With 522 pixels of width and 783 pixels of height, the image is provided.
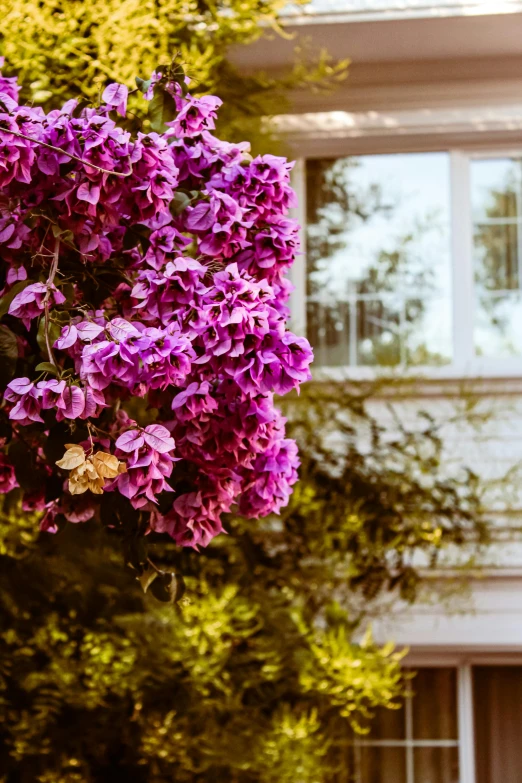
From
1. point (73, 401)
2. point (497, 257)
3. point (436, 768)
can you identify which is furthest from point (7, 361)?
point (497, 257)

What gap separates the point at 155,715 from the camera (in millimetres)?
3520

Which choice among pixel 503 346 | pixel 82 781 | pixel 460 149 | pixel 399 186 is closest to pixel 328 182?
pixel 399 186

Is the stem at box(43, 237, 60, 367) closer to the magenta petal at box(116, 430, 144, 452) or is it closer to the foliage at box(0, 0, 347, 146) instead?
the magenta petal at box(116, 430, 144, 452)

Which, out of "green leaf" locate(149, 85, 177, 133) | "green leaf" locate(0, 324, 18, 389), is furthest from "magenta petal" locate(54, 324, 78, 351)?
"green leaf" locate(149, 85, 177, 133)

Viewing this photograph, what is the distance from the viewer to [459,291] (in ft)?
15.2

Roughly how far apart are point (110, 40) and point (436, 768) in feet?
10.3

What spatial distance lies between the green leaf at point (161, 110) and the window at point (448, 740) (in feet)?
10.1

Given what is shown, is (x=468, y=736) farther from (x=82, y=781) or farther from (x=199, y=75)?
(x=199, y=75)

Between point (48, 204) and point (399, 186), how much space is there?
3303 mm

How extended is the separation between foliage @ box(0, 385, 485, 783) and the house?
13.1 inches

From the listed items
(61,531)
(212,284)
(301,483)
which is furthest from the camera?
(301,483)

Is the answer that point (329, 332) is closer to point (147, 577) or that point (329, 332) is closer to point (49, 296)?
point (147, 577)

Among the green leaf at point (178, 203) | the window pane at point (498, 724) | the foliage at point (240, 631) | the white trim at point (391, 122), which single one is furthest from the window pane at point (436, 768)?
the green leaf at point (178, 203)

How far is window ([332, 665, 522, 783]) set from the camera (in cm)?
423
